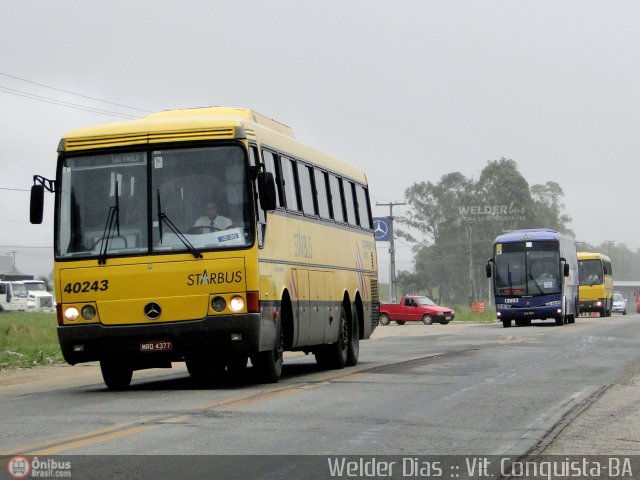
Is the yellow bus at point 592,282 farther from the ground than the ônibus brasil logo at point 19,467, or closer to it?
farther from the ground

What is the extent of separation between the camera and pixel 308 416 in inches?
480

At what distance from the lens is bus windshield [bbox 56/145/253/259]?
1552 centimetres

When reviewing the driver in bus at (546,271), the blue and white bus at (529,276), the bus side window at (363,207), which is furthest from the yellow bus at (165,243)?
the driver in bus at (546,271)

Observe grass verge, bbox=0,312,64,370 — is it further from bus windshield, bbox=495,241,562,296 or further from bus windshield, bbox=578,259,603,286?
bus windshield, bbox=578,259,603,286

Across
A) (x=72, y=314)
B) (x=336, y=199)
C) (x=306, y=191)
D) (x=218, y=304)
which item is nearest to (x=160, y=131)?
(x=218, y=304)

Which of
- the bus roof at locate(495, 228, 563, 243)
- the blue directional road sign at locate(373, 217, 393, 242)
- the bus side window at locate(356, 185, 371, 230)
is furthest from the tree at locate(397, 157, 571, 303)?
the bus side window at locate(356, 185, 371, 230)

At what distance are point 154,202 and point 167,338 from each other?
5.30ft

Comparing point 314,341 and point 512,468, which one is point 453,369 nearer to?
point 314,341

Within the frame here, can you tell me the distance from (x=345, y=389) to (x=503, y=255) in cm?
3658

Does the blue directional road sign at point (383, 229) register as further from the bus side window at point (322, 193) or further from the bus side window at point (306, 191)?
the bus side window at point (306, 191)

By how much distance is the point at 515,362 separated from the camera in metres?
21.9

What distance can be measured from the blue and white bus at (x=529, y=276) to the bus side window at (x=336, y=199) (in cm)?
2969

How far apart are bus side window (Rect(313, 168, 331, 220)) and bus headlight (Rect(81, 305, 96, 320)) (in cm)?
516

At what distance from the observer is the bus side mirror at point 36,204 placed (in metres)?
15.6
